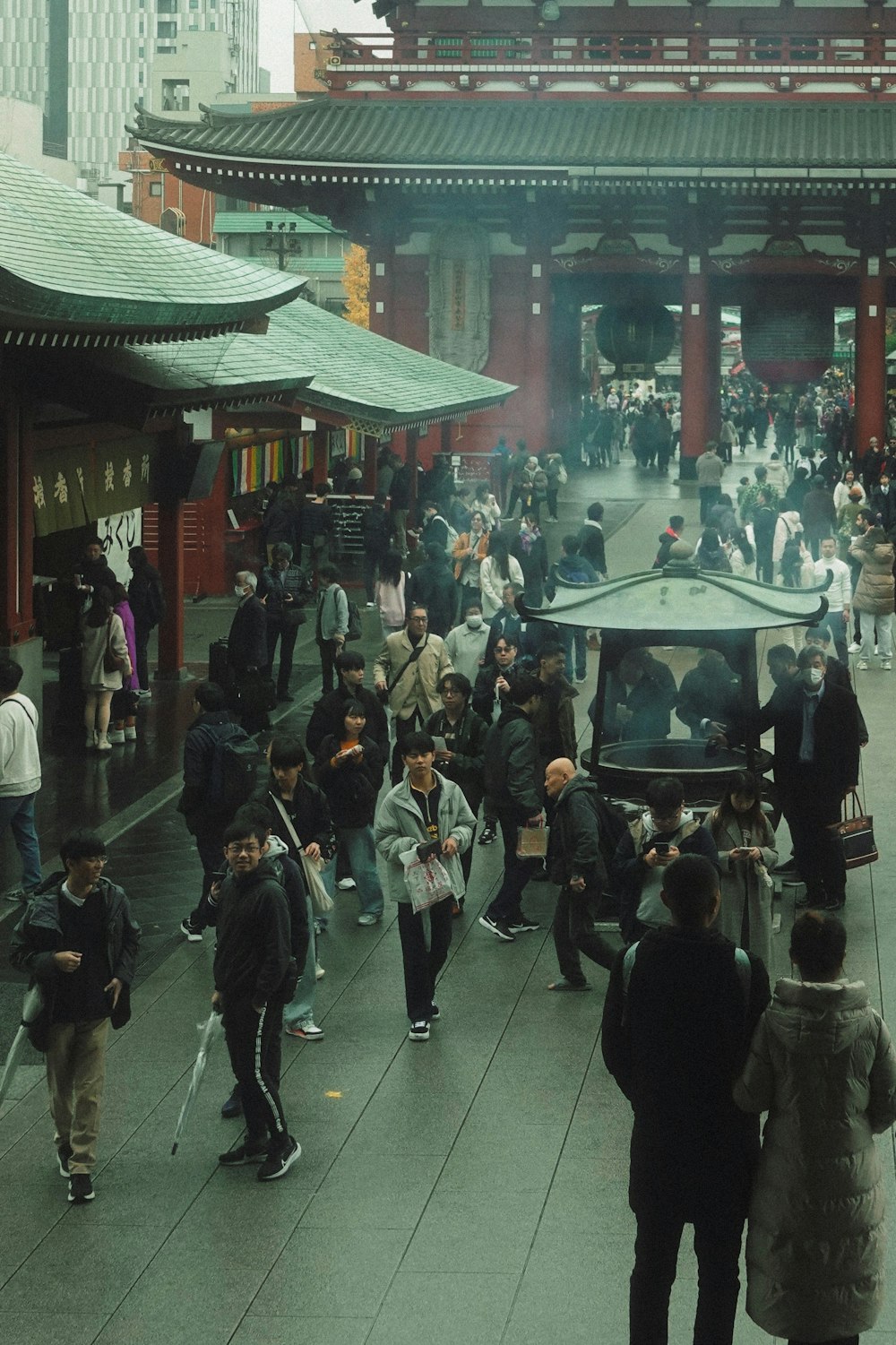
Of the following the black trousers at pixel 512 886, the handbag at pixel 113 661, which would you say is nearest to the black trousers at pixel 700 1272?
the black trousers at pixel 512 886

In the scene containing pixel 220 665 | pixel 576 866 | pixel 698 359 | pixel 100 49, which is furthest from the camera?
pixel 100 49

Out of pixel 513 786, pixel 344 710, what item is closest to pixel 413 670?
pixel 344 710

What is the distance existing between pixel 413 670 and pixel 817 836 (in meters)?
3.43

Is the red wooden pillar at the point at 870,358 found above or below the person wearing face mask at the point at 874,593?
above

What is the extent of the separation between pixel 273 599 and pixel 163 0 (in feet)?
500

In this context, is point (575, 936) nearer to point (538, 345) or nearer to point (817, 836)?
point (817, 836)

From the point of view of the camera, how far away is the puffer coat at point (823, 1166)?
512 centimetres

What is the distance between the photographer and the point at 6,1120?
8414 millimetres

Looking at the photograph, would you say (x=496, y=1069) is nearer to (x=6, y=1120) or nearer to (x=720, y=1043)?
(x=6, y=1120)

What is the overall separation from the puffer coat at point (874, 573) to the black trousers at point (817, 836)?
8.22m

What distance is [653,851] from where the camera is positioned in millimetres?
8430

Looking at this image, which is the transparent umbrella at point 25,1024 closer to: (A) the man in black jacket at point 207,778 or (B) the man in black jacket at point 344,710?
(A) the man in black jacket at point 207,778

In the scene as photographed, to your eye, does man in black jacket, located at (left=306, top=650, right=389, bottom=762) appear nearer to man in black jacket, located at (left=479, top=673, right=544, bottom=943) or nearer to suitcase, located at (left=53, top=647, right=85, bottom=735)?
man in black jacket, located at (left=479, top=673, right=544, bottom=943)

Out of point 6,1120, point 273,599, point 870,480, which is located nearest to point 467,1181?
point 6,1120
